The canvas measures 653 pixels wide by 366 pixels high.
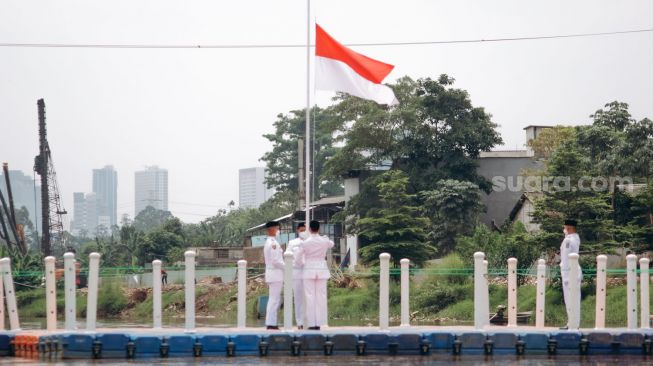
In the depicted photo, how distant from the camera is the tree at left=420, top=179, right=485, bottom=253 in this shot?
1907 inches

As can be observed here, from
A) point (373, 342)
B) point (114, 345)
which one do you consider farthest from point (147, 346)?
point (373, 342)

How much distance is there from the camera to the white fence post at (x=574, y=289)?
18656mm

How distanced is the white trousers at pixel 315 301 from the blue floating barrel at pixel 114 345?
3261 millimetres

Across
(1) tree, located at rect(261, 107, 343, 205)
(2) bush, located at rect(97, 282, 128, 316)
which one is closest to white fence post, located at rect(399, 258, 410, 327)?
(2) bush, located at rect(97, 282, 128, 316)

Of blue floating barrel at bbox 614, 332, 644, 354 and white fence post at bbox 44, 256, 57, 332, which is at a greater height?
white fence post at bbox 44, 256, 57, 332

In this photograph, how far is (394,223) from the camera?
43.3 metres

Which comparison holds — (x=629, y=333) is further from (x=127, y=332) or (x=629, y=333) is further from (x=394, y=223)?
(x=394, y=223)

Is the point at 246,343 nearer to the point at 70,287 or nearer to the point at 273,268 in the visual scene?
the point at 273,268

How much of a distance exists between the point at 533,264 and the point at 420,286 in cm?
411

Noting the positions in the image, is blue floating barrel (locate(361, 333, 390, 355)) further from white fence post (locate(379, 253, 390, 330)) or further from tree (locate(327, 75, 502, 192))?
tree (locate(327, 75, 502, 192))

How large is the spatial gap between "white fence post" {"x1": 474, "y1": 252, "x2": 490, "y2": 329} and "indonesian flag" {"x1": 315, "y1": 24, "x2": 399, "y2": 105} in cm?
389

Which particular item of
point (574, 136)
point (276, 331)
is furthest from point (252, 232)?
point (276, 331)

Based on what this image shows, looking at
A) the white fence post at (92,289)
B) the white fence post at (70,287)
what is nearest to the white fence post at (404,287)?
the white fence post at (92,289)

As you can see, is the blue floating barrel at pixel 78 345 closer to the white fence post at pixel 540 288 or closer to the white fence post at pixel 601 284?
the white fence post at pixel 540 288
